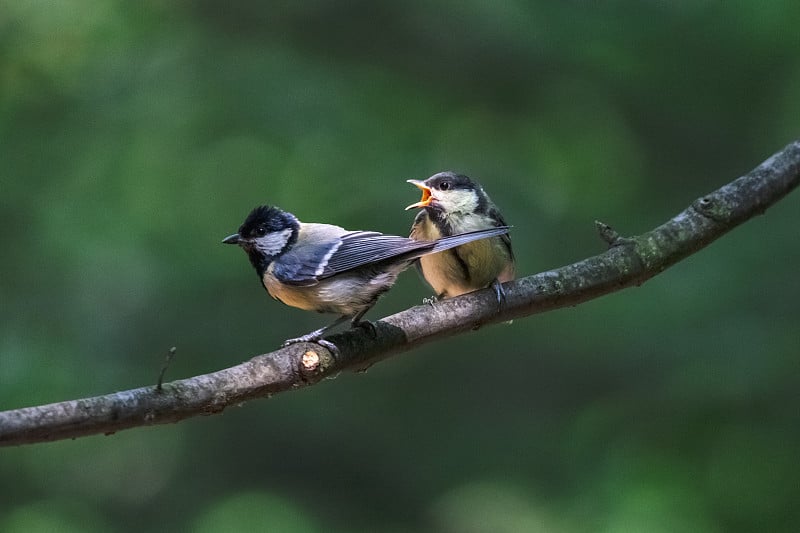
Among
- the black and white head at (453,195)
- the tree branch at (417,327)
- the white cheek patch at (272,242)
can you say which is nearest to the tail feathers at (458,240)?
the tree branch at (417,327)

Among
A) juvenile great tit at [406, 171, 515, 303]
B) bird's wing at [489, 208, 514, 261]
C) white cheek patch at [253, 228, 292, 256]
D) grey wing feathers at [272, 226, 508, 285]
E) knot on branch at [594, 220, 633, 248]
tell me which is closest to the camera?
grey wing feathers at [272, 226, 508, 285]

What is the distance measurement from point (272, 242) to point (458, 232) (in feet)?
2.29

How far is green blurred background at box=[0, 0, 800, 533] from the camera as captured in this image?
192 inches

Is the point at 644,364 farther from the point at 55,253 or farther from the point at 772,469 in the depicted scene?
the point at 55,253

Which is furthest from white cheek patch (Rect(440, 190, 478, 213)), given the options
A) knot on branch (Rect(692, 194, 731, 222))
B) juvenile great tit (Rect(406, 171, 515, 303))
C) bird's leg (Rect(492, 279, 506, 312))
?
knot on branch (Rect(692, 194, 731, 222))

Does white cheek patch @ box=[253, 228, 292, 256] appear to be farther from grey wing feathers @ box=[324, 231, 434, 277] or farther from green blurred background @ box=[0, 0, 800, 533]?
green blurred background @ box=[0, 0, 800, 533]

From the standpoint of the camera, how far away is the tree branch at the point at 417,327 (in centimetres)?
179

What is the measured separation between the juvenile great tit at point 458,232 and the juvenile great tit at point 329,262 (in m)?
0.43

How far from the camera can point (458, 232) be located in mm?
3180

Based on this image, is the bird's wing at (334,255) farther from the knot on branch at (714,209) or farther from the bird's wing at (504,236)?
the knot on branch at (714,209)

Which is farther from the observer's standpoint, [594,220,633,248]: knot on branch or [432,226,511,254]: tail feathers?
[594,220,633,248]: knot on branch

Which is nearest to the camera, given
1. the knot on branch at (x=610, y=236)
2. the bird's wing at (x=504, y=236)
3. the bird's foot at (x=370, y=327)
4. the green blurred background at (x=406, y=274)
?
the bird's foot at (x=370, y=327)

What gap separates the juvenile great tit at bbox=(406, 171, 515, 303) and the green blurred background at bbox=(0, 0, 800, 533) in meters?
1.51

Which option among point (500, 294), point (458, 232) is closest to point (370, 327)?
point (500, 294)
